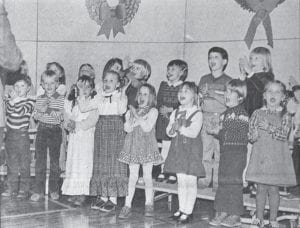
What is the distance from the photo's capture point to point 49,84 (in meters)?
3.00

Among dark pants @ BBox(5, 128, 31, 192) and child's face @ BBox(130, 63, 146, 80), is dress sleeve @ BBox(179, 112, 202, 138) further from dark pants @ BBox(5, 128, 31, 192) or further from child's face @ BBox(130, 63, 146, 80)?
dark pants @ BBox(5, 128, 31, 192)

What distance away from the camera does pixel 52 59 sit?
388 centimetres

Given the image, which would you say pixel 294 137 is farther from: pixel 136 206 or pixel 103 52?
pixel 103 52

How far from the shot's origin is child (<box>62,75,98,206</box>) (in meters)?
2.88

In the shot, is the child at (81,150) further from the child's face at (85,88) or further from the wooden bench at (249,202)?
the wooden bench at (249,202)

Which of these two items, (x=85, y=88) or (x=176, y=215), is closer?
(x=176, y=215)

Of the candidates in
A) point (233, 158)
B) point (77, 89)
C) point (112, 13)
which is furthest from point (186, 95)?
point (112, 13)

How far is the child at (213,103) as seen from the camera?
2.88 m

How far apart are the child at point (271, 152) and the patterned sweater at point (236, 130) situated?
0.18ft

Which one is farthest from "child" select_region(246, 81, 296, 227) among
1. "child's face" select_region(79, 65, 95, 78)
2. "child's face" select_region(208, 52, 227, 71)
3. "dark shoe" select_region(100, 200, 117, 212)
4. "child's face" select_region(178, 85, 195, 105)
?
"child's face" select_region(79, 65, 95, 78)

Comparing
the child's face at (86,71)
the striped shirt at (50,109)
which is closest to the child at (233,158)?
the striped shirt at (50,109)

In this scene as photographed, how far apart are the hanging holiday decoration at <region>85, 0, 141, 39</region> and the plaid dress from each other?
1169 millimetres

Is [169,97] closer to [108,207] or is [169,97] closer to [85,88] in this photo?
[85,88]

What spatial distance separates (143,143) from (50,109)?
669 millimetres
